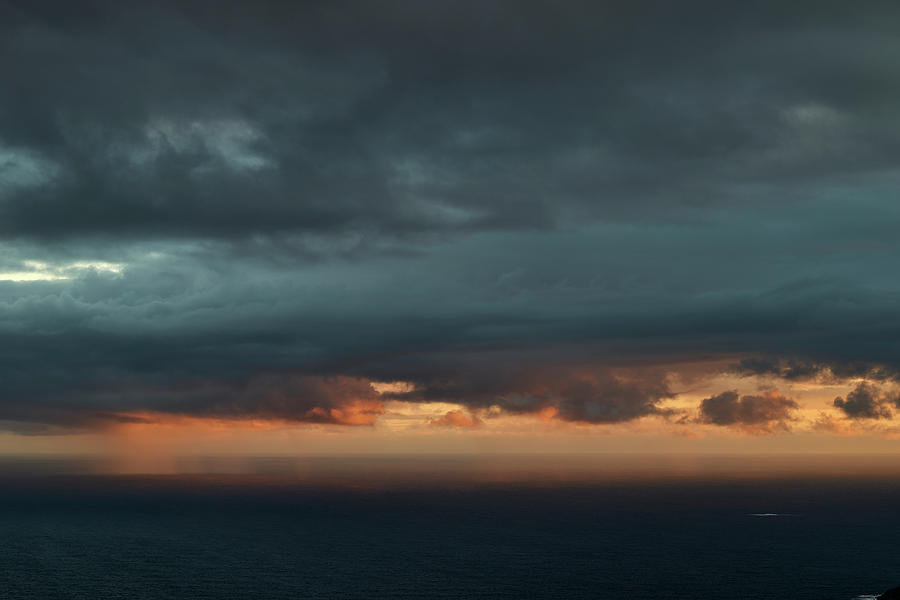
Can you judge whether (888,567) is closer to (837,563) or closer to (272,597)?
(837,563)

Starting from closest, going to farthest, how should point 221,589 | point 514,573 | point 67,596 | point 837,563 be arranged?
point 67,596 → point 221,589 → point 514,573 → point 837,563

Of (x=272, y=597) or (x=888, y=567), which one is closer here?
(x=272, y=597)

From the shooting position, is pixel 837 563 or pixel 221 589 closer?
pixel 221 589

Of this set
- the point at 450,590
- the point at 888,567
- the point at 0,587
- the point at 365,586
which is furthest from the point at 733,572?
the point at 0,587

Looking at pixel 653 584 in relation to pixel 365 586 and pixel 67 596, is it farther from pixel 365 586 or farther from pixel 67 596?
pixel 67 596

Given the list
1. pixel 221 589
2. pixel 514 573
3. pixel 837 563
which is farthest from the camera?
pixel 837 563

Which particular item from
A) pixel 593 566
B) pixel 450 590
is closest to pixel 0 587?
pixel 450 590

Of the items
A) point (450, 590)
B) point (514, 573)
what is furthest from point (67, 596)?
point (514, 573)

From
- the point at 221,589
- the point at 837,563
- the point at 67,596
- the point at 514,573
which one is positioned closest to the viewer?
the point at 67,596
